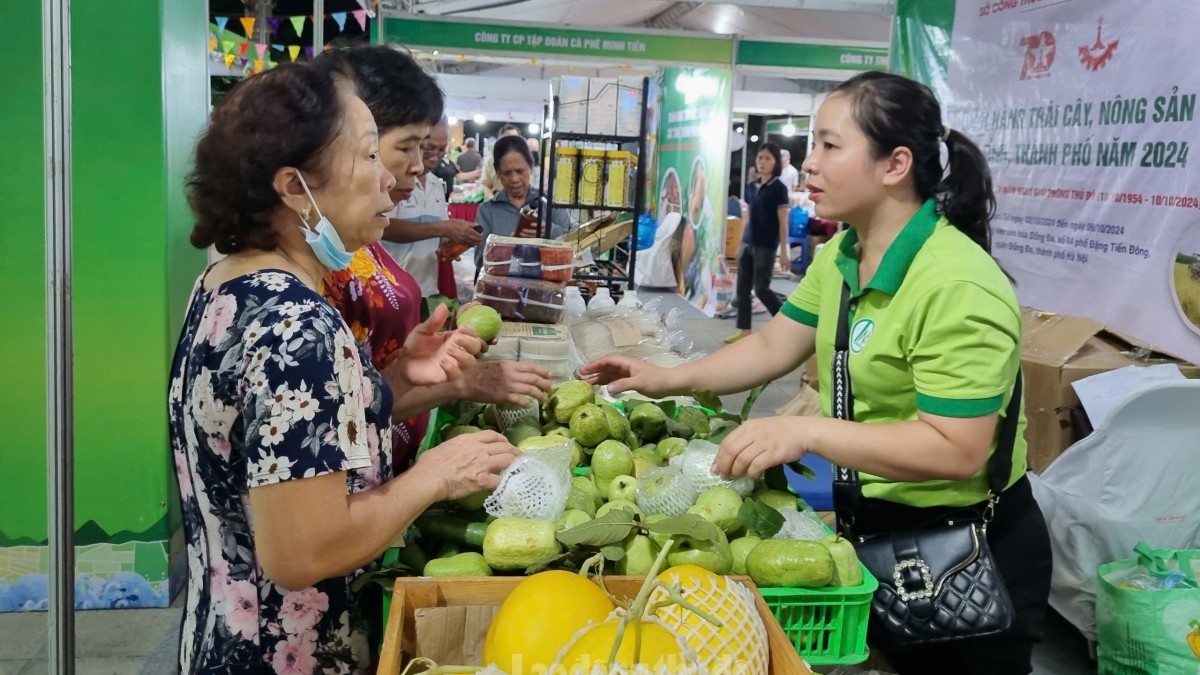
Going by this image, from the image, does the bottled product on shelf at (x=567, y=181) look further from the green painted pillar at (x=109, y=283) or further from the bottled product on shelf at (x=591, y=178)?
the green painted pillar at (x=109, y=283)

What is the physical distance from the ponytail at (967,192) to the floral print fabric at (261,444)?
1136 millimetres

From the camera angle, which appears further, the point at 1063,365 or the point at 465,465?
the point at 1063,365

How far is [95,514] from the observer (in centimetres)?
366

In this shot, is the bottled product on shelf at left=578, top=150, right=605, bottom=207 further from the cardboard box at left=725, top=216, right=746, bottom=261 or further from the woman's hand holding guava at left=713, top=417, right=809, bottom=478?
the cardboard box at left=725, top=216, right=746, bottom=261

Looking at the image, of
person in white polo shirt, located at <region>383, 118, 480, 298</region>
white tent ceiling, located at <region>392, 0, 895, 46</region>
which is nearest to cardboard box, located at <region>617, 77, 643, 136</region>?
person in white polo shirt, located at <region>383, 118, 480, 298</region>

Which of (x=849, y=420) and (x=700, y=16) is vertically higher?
(x=700, y=16)

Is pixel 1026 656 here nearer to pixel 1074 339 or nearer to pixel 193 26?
pixel 1074 339

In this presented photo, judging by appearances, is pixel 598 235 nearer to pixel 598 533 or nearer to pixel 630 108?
pixel 630 108

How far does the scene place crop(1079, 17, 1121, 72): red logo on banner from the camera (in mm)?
3650

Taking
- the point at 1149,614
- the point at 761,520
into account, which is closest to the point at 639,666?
the point at 761,520

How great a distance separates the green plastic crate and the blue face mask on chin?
0.78 meters

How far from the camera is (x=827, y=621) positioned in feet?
4.60

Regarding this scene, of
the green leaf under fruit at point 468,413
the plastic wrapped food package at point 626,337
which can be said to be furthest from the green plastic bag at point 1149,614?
the green leaf under fruit at point 468,413

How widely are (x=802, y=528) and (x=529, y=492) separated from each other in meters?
0.44
